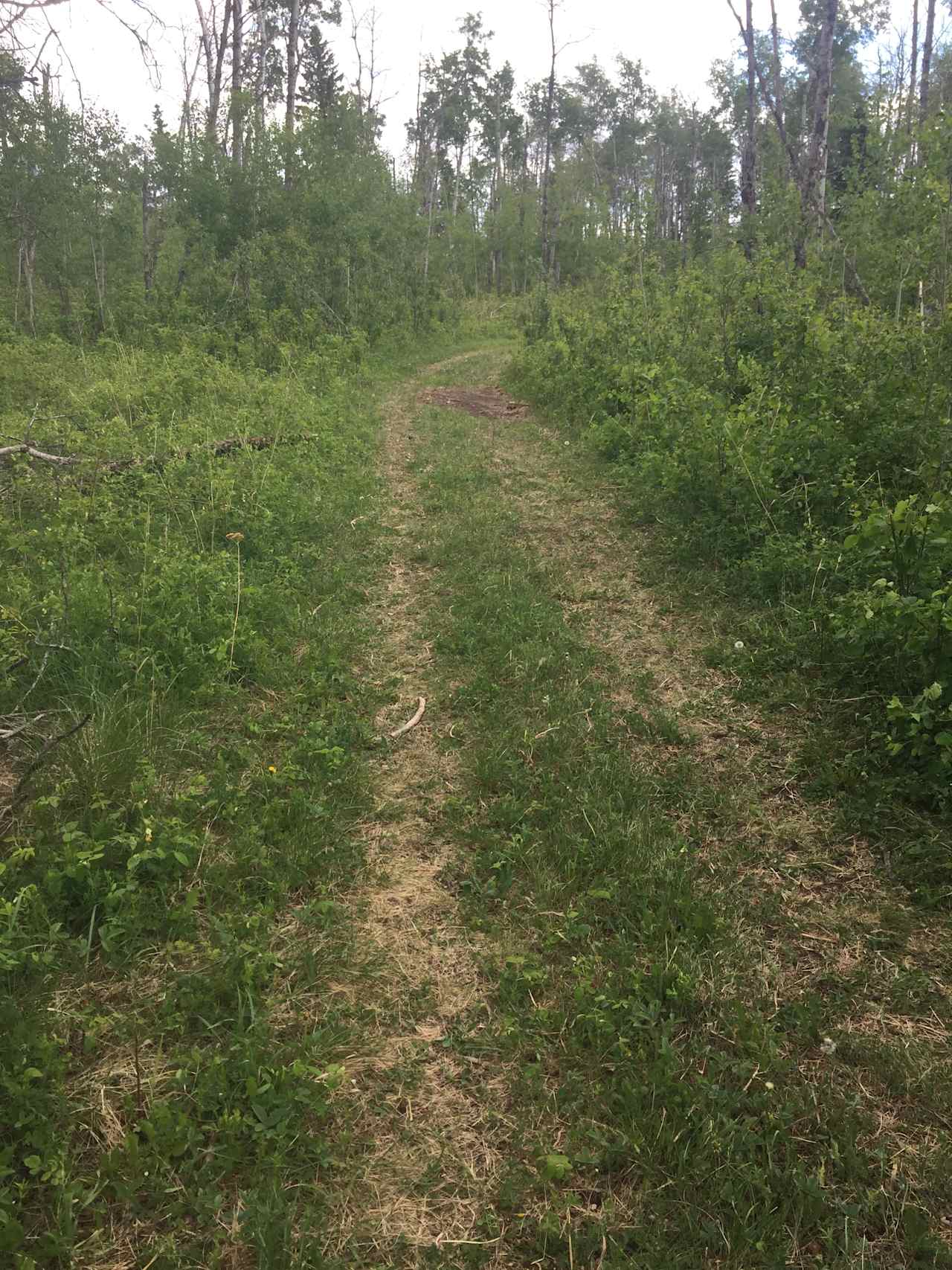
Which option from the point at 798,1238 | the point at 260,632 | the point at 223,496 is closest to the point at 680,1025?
the point at 798,1238

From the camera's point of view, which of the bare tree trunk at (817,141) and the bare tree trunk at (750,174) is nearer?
the bare tree trunk at (817,141)

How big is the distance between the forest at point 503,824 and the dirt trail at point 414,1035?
0.01 metres

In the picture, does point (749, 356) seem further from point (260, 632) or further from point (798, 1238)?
point (798, 1238)

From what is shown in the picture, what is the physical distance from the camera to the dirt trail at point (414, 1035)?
1.93m

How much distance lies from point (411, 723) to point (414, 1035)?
1.96 meters

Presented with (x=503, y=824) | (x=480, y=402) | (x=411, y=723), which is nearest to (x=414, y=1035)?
(x=503, y=824)

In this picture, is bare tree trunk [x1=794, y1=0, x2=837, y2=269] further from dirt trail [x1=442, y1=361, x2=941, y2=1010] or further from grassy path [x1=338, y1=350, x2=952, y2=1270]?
grassy path [x1=338, y1=350, x2=952, y2=1270]

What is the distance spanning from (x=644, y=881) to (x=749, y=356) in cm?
689

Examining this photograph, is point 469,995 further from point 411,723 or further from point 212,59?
point 212,59

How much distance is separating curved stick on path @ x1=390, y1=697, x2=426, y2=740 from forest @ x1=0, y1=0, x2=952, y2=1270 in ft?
0.19

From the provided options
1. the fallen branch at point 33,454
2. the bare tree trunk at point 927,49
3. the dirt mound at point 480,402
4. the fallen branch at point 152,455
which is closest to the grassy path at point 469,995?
the fallen branch at point 33,454

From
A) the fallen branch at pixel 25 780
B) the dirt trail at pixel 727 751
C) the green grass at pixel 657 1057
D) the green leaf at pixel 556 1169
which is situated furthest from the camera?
the fallen branch at pixel 25 780

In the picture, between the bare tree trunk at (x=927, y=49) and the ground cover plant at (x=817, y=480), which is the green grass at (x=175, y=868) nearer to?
the ground cover plant at (x=817, y=480)

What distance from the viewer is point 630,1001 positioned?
2426 mm
